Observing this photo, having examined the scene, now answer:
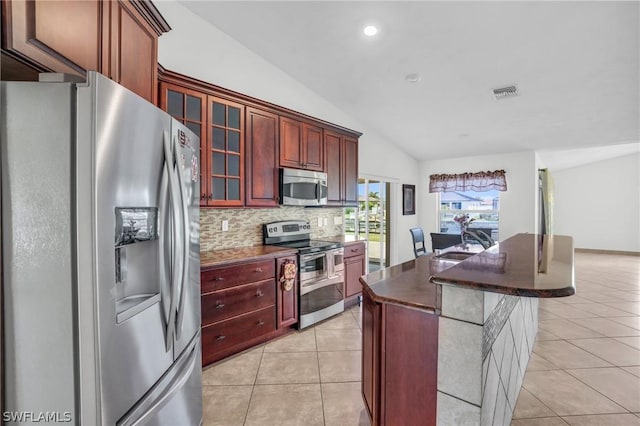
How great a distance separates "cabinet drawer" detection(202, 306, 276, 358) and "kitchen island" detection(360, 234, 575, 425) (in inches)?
50.0

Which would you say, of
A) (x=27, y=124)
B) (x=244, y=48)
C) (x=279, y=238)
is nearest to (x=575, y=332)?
(x=279, y=238)

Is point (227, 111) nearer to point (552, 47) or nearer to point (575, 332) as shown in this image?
point (552, 47)

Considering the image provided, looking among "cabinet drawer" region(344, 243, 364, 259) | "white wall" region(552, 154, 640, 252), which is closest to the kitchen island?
"cabinet drawer" region(344, 243, 364, 259)

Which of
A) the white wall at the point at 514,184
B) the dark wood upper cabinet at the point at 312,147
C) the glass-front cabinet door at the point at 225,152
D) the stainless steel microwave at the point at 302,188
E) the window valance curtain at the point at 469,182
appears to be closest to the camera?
the glass-front cabinet door at the point at 225,152

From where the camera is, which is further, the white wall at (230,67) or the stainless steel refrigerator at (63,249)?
the white wall at (230,67)

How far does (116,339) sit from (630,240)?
1154 centimetres

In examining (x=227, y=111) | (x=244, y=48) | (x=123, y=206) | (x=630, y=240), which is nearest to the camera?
(x=123, y=206)

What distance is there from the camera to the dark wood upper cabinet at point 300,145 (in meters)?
3.28

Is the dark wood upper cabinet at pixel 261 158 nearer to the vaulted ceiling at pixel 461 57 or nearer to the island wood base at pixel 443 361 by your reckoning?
the vaulted ceiling at pixel 461 57

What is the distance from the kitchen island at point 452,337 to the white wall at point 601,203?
933 centimetres

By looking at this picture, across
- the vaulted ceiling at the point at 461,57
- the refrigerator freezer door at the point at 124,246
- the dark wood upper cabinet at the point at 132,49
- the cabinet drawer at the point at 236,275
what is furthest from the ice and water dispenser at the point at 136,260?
the vaulted ceiling at the point at 461,57

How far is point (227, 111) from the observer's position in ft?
9.08

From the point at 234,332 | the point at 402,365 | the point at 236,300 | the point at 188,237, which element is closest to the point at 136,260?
the point at 188,237

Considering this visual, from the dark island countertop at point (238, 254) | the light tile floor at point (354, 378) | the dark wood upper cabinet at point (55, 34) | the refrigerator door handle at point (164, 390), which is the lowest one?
the light tile floor at point (354, 378)
